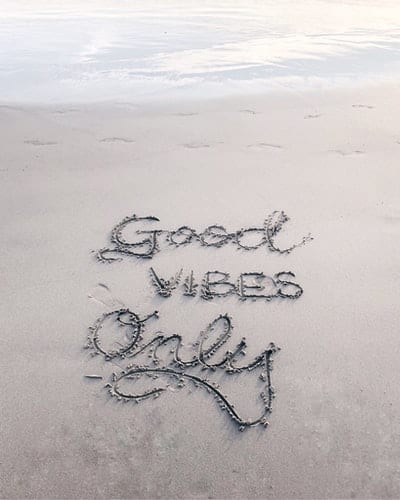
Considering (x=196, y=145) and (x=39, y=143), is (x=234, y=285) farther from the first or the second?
(x=39, y=143)

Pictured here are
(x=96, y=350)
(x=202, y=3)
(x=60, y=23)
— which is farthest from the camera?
(x=202, y=3)

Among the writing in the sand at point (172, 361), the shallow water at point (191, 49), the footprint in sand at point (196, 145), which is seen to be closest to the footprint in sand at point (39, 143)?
the shallow water at point (191, 49)

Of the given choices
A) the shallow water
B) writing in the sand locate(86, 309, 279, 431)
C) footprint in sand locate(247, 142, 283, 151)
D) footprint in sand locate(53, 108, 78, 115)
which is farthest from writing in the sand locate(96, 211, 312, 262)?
the shallow water

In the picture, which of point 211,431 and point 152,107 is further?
point 152,107

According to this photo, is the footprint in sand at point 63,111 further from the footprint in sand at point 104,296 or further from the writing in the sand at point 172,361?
the writing in the sand at point 172,361

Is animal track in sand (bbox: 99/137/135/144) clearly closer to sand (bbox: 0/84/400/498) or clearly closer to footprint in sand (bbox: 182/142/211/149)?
sand (bbox: 0/84/400/498)

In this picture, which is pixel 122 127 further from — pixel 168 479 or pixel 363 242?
pixel 168 479

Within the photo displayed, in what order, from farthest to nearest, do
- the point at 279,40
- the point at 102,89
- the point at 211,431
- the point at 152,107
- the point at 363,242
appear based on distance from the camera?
the point at 279,40, the point at 102,89, the point at 152,107, the point at 363,242, the point at 211,431

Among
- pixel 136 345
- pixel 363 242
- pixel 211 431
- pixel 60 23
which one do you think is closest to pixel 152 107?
pixel 363 242
